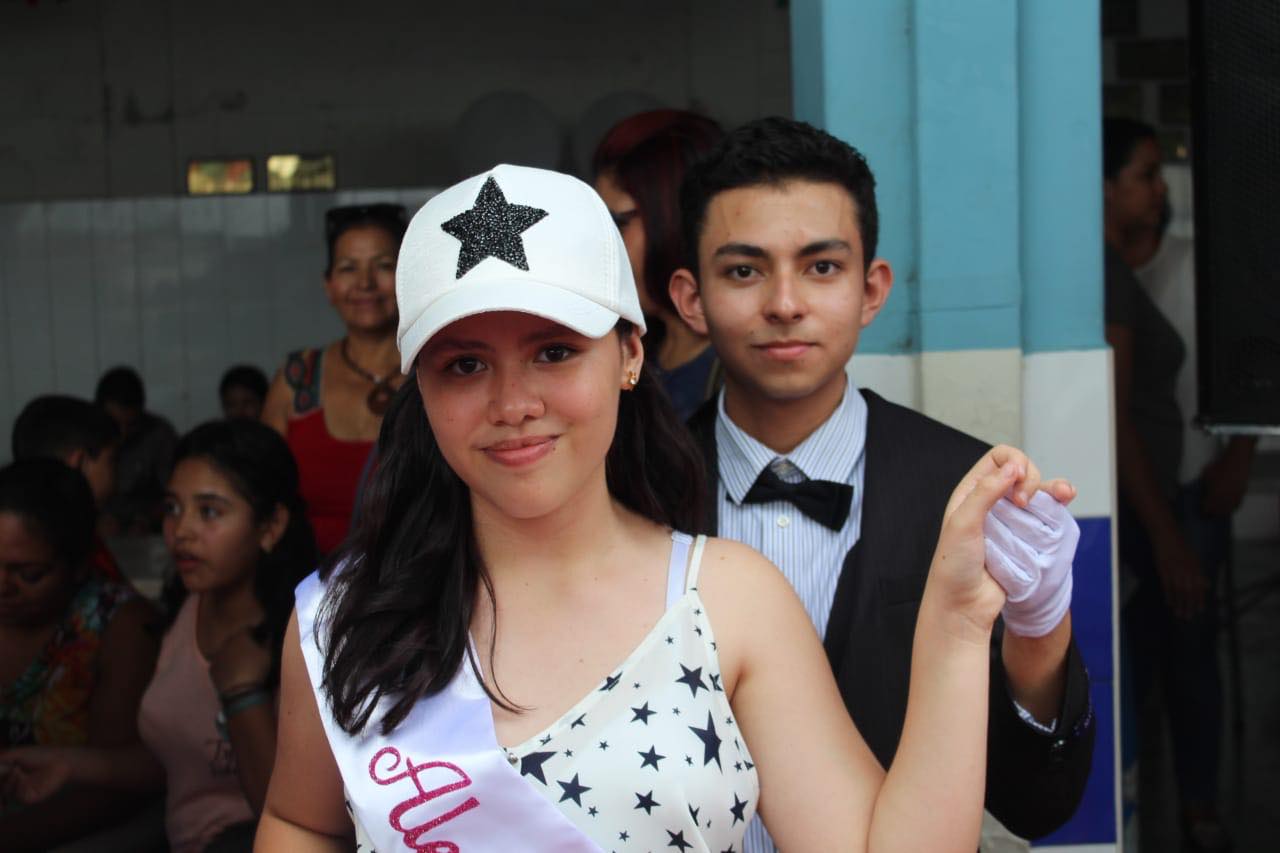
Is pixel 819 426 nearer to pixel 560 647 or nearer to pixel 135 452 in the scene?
pixel 560 647

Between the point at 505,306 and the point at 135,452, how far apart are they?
6338 mm

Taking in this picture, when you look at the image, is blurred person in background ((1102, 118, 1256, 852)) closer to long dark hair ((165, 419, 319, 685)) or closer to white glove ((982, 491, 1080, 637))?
long dark hair ((165, 419, 319, 685))

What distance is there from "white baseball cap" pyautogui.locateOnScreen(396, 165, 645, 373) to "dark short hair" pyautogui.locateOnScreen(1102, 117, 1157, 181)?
9.54ft

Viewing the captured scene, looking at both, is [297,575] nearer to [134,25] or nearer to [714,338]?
[714,338]

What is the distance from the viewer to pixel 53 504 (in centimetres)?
315

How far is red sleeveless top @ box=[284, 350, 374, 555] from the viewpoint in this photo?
341cm

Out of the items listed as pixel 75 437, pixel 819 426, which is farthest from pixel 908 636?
pixel 75 437

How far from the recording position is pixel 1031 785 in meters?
1.72

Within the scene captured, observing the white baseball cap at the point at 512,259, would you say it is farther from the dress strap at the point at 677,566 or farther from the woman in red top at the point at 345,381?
the woman in red top at the point at 345,381

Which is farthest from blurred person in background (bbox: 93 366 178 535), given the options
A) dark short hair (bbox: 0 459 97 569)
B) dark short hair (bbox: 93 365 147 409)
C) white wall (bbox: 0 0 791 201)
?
dark short hair (bbox: 0 459 97 569)

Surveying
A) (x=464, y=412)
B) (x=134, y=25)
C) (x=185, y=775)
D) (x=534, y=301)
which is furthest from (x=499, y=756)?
(x=134, y=25)

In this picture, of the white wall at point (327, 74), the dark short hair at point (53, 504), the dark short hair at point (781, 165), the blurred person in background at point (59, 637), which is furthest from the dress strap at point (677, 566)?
the white wall at point (327, 74)

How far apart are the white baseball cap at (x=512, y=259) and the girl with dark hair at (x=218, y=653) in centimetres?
133

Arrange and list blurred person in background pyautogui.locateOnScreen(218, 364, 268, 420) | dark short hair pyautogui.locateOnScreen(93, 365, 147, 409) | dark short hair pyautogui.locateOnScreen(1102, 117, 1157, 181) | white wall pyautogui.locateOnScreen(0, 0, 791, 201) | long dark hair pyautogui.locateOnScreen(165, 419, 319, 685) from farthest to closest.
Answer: white wall pyautogui.locateOnScreen(0, 0, 791, 201) < blurred person in background pyautogui.locateOnScreen(218, 364, 268, 420) < dark short hair pyautogui.locateOnScreen(93, 365, 147, 409) < dark short hair pyautogui.locateOnScreen(1102, 117, 1157, 181) < long dark hair pyautogui.locateOnScreen(165, 419, 319, 685)
